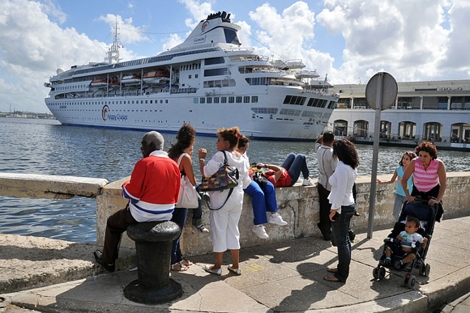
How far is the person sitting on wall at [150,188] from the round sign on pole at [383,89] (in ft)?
11.3

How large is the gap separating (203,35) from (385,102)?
60280mm

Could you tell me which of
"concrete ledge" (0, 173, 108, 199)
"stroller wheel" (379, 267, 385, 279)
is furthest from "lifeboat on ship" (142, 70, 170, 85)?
"stroller wheel" (379, 267, 385, 279)

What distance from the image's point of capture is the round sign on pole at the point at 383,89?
5.62 meters

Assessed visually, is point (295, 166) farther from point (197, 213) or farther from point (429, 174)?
point (197, 213)

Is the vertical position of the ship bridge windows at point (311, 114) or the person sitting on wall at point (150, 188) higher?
the ship bridge windows at point (311, 114)

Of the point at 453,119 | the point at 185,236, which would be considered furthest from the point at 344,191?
the point at 453,119

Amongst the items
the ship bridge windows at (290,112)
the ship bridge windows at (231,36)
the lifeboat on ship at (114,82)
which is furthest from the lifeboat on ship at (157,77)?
the ship bridge windows at (290,112)

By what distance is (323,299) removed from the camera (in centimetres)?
373

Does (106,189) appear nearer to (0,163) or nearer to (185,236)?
(185,236)

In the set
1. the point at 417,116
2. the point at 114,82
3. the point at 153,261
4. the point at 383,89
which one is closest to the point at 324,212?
the point at 383,89

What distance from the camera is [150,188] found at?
3.45 metres

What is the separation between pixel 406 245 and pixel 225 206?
198 centimetres

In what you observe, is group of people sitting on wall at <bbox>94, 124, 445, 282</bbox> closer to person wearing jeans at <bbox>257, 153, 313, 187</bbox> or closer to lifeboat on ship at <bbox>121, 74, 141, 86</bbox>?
person wearing jeans at <bbox>257, 153, 313, 187</bbox>

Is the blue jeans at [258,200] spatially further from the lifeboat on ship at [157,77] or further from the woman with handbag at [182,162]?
the lifeboat on ship at [157,77]
